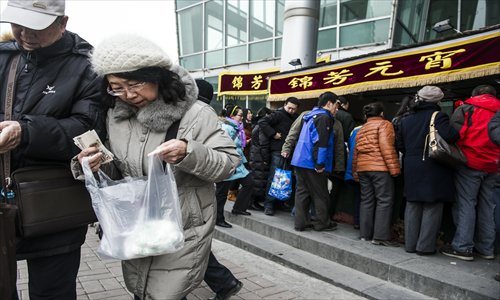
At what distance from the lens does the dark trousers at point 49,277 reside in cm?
183

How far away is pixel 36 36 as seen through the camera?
1769mm

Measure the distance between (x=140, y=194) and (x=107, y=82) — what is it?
0.61m

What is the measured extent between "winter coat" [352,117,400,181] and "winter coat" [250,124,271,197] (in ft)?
6.06

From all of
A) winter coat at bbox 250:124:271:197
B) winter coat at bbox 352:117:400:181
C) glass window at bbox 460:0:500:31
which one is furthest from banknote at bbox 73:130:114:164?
glass window at bbox 460:0:500:31

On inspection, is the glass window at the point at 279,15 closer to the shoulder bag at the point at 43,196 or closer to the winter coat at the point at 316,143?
the winter coat at the point at 316,143

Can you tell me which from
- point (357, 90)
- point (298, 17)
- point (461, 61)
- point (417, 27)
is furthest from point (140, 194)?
point (417, 27)

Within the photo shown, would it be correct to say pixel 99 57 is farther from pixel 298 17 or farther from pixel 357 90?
pixel 298 17

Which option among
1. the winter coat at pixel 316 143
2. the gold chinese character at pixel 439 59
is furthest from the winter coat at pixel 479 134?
the winter coat at pixel 316 143

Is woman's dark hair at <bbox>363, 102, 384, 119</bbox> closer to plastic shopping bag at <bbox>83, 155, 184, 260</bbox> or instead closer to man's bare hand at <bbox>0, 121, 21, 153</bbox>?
plastic shopping bag at <bbox>83, 155, 184, 260</bbox>

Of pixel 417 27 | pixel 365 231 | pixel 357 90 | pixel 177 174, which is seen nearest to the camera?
pixel 177 174

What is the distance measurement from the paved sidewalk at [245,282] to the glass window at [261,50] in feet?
31.5

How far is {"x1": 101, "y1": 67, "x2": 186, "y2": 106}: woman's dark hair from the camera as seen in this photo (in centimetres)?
172

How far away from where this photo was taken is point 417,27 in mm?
10578

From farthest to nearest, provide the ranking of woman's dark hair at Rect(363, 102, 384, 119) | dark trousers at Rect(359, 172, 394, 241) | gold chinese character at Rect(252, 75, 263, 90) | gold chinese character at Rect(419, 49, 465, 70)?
gold chinese character at Rect(252, 75, 263, 90)
gold chinese character at Rect(419, 49, 465, 70)
woman's dark hair at Rect(363, 102, 384, 119)
dark trousers at Rect(359, 172, 394, 241)
